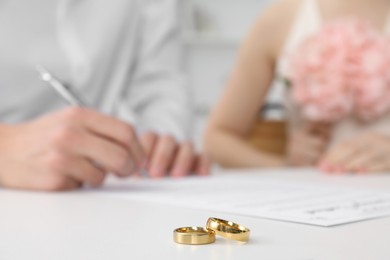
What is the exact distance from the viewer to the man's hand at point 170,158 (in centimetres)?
102

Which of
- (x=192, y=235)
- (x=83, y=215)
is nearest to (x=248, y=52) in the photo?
(x=83, y=215)

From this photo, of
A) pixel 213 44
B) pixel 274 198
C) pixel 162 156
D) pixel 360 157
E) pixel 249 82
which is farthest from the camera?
pixel 213 44

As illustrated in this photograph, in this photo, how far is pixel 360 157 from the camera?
3.93 feet

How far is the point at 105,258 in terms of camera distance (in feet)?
1.26

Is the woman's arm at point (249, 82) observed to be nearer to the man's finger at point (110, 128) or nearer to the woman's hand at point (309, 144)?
the woman's hand at point (309, 144)

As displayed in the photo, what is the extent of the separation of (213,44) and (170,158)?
2.90 m

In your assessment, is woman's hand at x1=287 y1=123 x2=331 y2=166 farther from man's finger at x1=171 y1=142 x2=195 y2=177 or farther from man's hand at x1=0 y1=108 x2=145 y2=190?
man's hand at x1=0 y1=108 x2=145 y2=190

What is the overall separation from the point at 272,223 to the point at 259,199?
0.15 meters

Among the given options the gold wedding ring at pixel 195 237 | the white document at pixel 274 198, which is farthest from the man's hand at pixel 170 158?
the gold wedding ring at pixel 195 237

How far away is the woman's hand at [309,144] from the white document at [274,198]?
1.99ft

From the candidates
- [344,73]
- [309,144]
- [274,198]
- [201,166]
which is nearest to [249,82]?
[309,144]

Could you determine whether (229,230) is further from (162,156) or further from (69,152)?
(162,156)

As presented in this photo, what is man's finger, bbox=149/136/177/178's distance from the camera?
1.02 meters

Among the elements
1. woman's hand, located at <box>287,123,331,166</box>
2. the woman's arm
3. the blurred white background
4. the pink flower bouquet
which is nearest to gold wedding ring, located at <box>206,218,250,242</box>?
the pink flower bouquet
